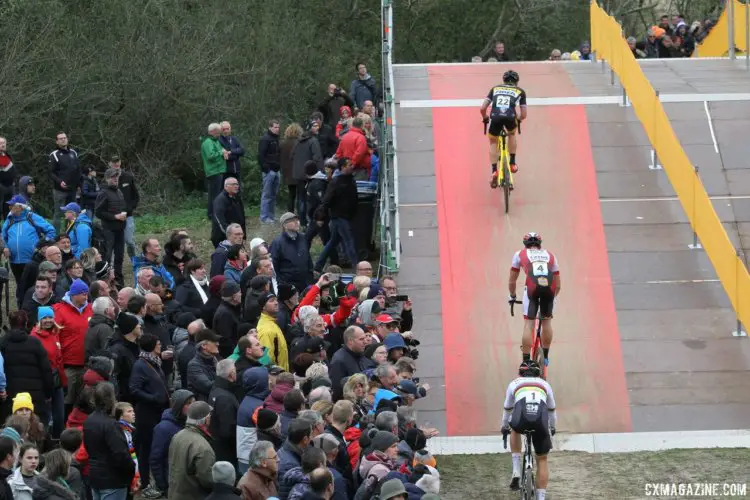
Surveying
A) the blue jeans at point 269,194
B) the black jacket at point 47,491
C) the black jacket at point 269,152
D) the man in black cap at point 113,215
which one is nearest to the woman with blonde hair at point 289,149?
the black jacket at point 269,152

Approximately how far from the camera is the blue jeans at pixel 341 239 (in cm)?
2114

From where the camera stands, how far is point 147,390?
14.0m

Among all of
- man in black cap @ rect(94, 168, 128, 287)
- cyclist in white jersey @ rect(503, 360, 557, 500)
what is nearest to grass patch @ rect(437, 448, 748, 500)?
cyclist in white jersey @ rect(503, 360, 557, 500)

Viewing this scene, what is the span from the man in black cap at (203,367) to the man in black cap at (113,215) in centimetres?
707

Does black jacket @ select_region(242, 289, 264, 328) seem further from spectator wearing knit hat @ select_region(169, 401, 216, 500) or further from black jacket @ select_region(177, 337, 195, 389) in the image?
spectator wearing knit hat @ select_region(169, 401, 216, 500)

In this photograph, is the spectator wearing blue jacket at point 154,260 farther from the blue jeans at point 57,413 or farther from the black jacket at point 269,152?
the black jacket at point 269,152

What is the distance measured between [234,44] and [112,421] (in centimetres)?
1921

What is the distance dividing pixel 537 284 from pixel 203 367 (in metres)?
4.41

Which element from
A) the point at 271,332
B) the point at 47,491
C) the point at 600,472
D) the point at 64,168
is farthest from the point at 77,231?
the point at 47,491

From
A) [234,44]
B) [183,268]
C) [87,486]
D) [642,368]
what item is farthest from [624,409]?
[234,44]

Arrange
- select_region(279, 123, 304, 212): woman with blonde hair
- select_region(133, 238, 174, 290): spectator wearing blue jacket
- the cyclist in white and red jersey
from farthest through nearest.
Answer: select_region(279, 123, 304, 212): woman with blonde hair < select_region(133, 238, 174, 290): spectator wearing blue jacket < the cyclist in white and red jersey

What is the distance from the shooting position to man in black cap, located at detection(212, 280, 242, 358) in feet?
52.2

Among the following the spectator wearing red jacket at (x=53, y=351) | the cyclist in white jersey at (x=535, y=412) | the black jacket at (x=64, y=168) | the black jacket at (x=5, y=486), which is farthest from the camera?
the black jacket at (x=64, y=168)

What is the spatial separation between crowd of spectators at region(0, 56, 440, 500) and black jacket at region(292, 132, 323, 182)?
6.38ft
